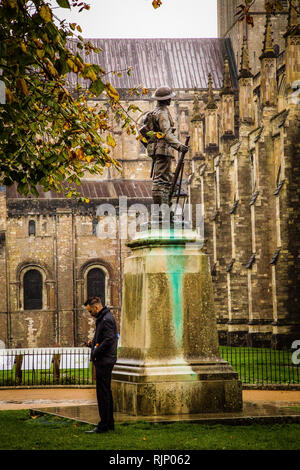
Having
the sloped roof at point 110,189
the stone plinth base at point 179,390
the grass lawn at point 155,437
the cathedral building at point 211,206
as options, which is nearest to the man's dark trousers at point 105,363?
the grass lawn at point 155,437

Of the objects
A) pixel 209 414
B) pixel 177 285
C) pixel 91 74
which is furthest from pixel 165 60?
pixel 91 74

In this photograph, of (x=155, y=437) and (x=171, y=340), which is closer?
(x=155, y=437)

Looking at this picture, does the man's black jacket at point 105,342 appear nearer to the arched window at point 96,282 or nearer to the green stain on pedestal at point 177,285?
the green stain on pedestal at point 177,285

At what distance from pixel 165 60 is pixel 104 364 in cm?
4607

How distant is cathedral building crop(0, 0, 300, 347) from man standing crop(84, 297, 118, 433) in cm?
1952

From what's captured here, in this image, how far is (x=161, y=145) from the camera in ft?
37.5

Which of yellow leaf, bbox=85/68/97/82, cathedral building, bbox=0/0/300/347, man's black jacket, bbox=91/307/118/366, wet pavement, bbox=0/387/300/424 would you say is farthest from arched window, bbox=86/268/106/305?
yellow leaf, bbox=85/68/97/82

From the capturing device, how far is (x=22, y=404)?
1498cm

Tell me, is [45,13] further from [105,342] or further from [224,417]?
[224,417]

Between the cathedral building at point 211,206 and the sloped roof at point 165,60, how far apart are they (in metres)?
0.09

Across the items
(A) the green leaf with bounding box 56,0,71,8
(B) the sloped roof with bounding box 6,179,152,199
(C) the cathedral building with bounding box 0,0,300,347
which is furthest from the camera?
(B) the sloped roof with bounding box 6,179,152,199

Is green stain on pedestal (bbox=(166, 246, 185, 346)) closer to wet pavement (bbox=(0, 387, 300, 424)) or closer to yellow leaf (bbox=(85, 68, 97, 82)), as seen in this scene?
wet pavement (bbox=(0, 387, 300, 424))

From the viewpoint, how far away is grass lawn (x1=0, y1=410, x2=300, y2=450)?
8297 millimetres
